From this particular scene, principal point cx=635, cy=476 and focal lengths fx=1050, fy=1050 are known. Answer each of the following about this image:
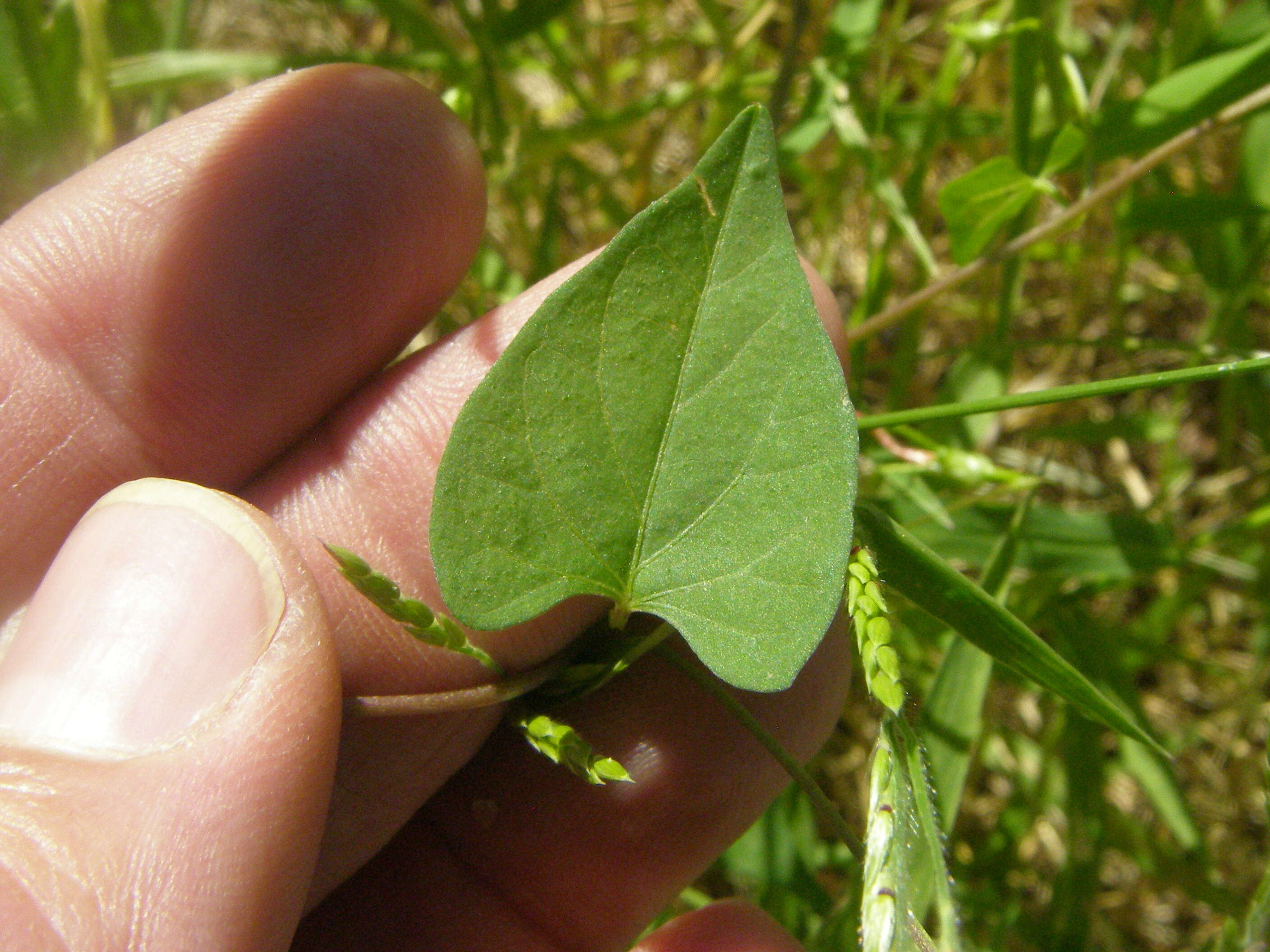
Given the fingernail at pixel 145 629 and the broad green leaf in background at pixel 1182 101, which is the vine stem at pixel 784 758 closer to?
the fingernail at pixel 145 629

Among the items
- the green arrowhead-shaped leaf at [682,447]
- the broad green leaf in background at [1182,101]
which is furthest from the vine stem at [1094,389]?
the broad green leaf in background at [1182,101]

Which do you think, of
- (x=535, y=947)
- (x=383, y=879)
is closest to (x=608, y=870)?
(x=535, y=947)

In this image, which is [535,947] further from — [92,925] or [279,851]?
[92,925]

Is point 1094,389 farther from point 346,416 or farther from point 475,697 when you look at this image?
point 346,416

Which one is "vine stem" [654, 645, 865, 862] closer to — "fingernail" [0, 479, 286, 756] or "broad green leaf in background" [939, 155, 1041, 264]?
"fingernail" [0, 479, 286, 756]

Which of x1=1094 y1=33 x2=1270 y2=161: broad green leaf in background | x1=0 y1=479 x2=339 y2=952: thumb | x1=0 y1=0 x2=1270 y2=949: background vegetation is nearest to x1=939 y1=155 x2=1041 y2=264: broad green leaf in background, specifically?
x1=0 y1=0 x2=1270 y2=949: background vegetation

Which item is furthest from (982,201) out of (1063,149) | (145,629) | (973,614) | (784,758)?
(145,629)
